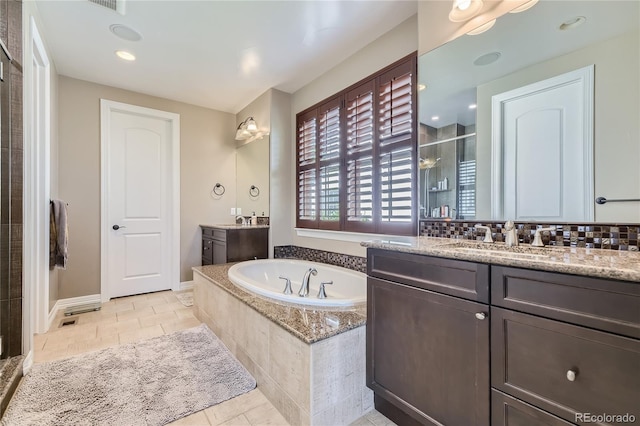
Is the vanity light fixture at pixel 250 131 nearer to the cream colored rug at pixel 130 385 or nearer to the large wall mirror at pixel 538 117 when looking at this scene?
the large wall mirror at pixel 538 117

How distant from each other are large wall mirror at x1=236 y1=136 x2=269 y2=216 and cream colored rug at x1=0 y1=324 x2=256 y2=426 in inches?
73.5

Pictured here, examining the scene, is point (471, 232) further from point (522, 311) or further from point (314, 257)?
point (314, 257)

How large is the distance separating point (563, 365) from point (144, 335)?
2.82m

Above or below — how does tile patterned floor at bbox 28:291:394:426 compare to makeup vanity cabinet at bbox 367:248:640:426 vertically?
below

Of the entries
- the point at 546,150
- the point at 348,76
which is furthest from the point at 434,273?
the point at 348,76

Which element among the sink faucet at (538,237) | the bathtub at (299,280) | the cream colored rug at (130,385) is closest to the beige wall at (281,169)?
the bathtub at (299,280)

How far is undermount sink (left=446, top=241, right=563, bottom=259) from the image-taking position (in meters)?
1.19

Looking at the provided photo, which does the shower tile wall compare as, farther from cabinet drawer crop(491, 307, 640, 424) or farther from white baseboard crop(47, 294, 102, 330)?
cabinet drawer crop(491, 307, 640, 424)

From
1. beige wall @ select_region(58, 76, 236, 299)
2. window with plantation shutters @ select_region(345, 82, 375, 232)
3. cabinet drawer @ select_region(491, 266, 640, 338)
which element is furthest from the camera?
beige wall @ select_region(58, 76, 236, 299)

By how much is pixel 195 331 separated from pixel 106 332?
0.80 meters

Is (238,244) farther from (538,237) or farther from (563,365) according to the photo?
(563,365)

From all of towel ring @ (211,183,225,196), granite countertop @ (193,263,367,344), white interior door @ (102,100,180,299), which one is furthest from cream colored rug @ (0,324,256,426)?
towel ring @ (211,183,225,196)

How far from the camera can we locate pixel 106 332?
2.52 m

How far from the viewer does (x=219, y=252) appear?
346 cm
